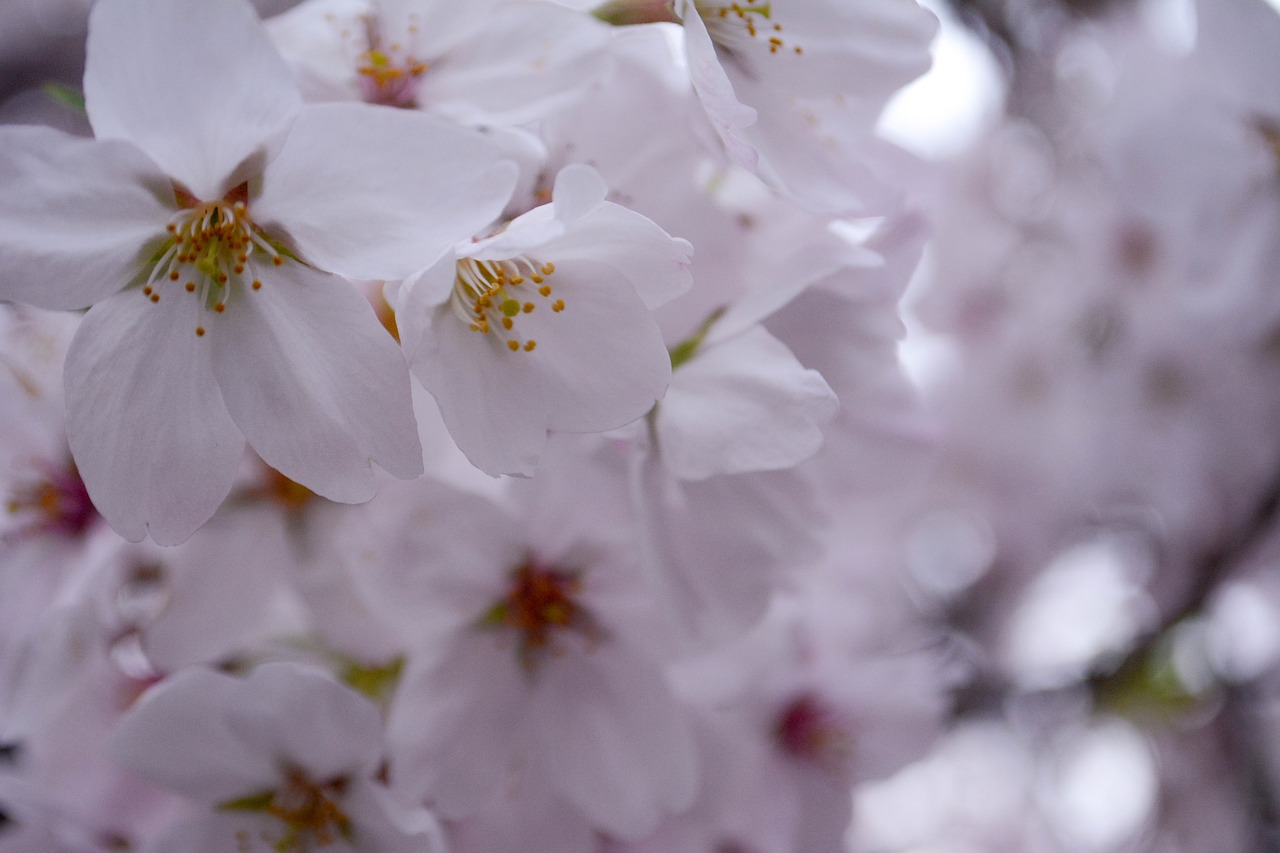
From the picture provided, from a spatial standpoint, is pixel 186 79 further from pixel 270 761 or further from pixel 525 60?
pixel 270 761

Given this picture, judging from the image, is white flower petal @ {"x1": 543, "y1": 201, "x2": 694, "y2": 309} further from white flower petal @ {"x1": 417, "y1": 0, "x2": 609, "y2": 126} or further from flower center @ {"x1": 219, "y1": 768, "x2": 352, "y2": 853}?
flower center @ {"x1": 219, "y1": 768, "x2": 352, "y2": 853}

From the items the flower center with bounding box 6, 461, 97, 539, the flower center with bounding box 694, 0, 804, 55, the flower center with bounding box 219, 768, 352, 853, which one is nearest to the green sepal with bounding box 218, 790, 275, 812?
the flower center with bounding box 219, 768, 352, 853

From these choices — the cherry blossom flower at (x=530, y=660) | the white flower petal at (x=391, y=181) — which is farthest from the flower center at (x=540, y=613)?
the white flower petal at (x=391, y=181)

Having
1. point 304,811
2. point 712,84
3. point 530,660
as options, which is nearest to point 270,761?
point 304,811

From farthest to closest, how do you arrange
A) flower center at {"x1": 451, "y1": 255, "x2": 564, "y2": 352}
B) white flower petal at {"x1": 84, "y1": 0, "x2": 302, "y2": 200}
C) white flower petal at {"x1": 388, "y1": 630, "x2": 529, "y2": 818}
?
white flower petal at {"x1": 388, "y1": 630, "x2": 529, "y2": 818}
flower center at {"x1": 451, "y1": 255, "x2": 564, "y2": 352}
white flower petal at {"x1": 84, "y1": 0, "x2": 302, "y2": 200}

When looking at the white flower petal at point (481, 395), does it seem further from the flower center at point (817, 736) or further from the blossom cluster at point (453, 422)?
the flower center at point (817, 736)

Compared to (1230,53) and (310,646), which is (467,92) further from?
(1230,53)
